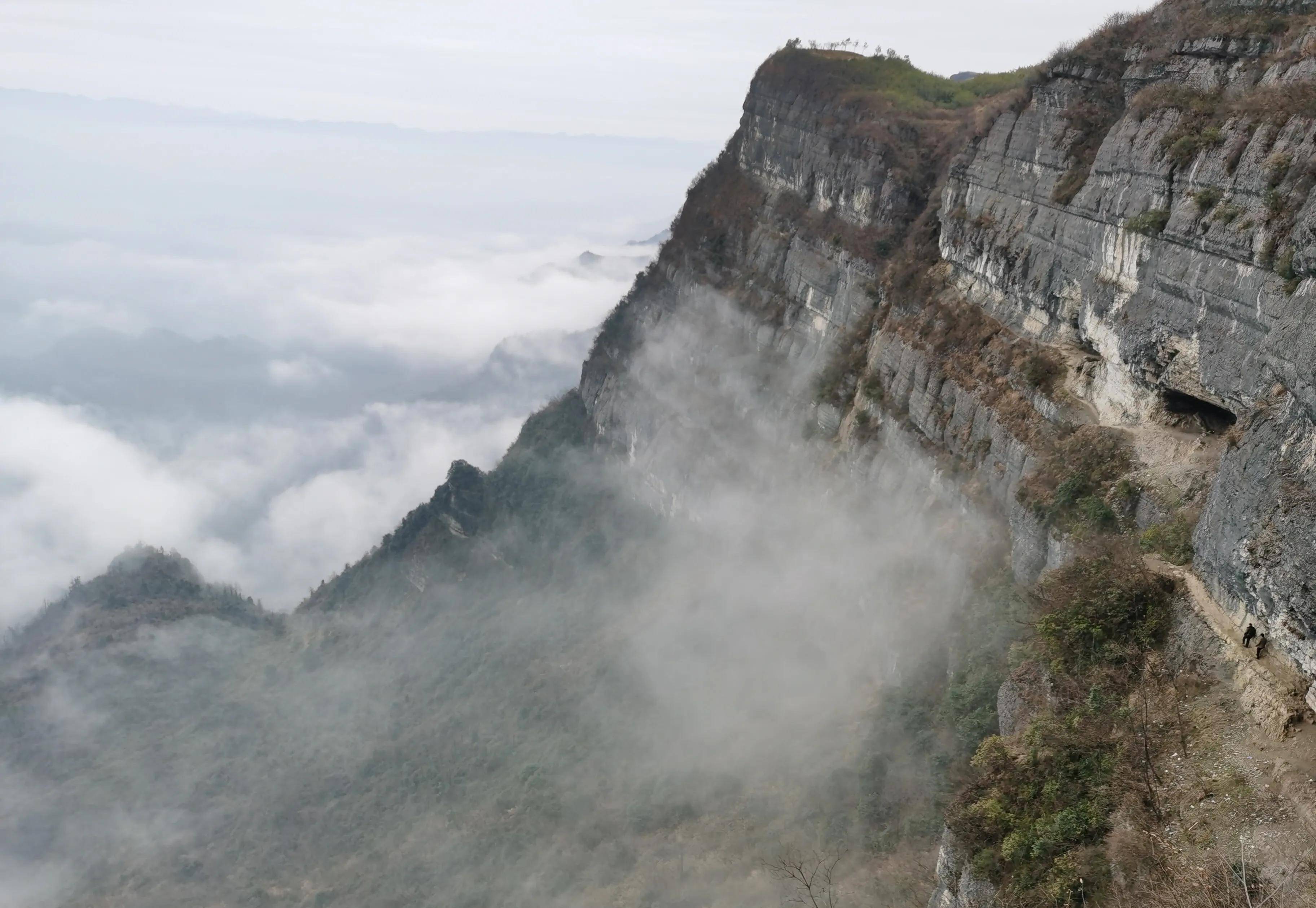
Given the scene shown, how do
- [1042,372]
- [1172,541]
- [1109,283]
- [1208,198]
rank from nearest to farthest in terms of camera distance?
1. [1172,541]
2. [1208,198]
3. [1109,283]
4. [1042,372]

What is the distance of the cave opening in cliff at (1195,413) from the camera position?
2711 centimetres

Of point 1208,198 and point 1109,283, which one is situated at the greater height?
point 1208,198

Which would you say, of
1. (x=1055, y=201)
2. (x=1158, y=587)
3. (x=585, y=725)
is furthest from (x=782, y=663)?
(x=1158, y=587)

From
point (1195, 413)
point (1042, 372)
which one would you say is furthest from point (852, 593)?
point (1195, 413)

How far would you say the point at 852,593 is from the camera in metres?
47.9

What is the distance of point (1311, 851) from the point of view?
14.9m

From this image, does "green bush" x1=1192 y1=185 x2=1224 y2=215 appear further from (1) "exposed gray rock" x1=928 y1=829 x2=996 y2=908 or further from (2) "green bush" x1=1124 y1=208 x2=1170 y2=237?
(1) "exposed gray rock" x1=928 y1=829 x2=996 y2=908

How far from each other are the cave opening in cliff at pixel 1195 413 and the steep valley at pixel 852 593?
0.12 m

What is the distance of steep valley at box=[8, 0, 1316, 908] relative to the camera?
63.6 feet

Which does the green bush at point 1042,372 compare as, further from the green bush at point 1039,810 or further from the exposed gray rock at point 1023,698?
the green bush at point 1039,810

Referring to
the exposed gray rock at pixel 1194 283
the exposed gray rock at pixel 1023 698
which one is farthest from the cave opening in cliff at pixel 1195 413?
the exposed gray rock at pixel 1023 698

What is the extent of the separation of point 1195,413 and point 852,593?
22.3 metres

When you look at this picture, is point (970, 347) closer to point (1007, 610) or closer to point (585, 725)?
point (1007, 610)

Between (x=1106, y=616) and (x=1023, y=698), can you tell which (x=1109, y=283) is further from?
(x=1023, y=698)
